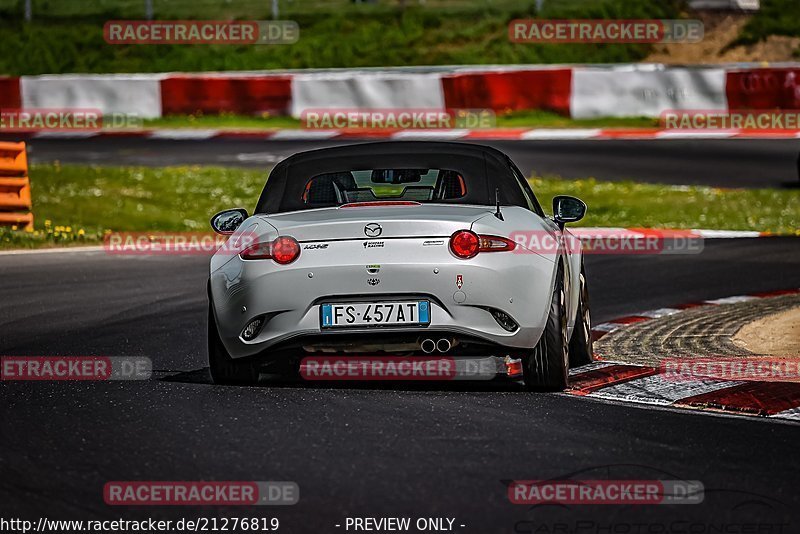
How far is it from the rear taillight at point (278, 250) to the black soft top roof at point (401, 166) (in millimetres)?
550

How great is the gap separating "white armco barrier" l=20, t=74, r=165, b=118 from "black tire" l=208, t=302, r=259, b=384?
79.3 ft

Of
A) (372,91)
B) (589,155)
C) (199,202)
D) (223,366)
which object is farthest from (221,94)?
(223,366)

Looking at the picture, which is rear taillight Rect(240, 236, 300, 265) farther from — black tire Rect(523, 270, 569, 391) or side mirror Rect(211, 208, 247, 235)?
black tire Rect(523, 270, 569, 391)

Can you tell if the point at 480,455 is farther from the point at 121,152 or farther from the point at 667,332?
the point at 121,152

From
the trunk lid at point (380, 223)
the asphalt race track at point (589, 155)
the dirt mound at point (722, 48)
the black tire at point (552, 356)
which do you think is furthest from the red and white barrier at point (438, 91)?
the trunk lid at point (380, 223)

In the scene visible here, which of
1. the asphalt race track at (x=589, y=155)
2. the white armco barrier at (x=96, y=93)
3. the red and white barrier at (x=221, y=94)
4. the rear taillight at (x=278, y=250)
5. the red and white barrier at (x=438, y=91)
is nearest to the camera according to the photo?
the rear taillight at (x=278, y=250)

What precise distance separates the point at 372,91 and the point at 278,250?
22.9 m

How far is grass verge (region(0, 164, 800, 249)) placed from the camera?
19019mm

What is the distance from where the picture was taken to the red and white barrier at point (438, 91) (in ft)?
94.0

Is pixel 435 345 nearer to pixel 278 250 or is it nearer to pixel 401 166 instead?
pixel 278 250

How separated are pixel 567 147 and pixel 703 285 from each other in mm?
13981

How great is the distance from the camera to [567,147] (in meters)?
27.3

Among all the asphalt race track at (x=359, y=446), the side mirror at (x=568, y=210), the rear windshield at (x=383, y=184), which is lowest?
the asphalt race track at (x=359, y=446)

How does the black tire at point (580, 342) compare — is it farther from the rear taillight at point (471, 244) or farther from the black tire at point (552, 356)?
the rear taillight at point (471, 244)
